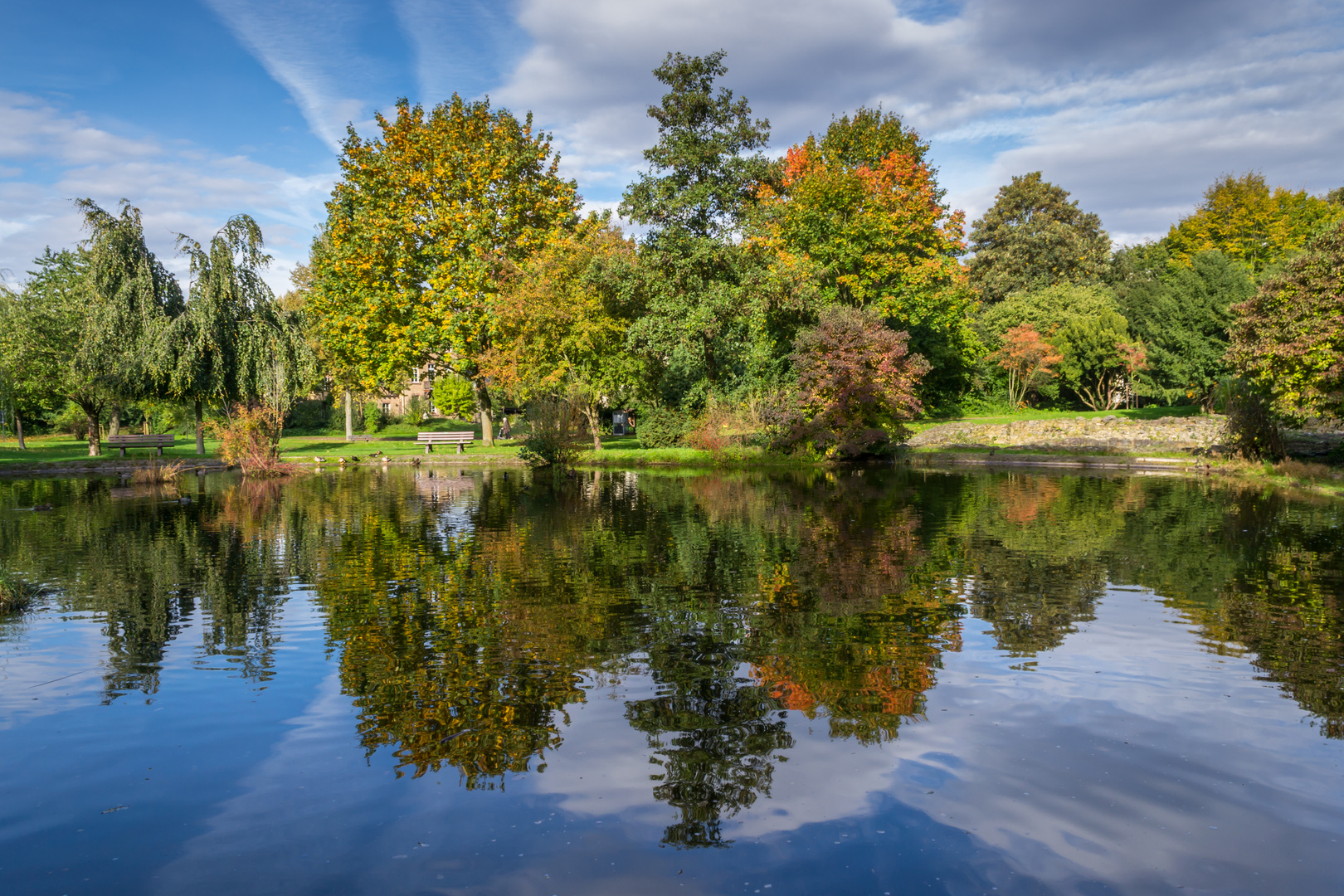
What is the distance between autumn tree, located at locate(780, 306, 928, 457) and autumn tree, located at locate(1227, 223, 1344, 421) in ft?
35.5

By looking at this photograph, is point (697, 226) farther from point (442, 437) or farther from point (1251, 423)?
point (1251, 423)

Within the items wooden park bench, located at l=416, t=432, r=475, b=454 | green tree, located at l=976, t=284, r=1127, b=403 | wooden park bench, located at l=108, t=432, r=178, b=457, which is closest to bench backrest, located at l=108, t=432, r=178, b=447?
wooden park bench, located at l=108, t=432, r=178, b=457

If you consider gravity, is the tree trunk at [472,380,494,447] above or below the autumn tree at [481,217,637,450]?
below

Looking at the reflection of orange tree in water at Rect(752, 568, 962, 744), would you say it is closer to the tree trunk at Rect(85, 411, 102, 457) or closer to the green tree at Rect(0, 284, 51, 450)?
the tree trunk at Rect(85, 411, 102, 457)

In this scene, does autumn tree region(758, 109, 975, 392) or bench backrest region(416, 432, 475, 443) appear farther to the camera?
bench backrest region(416, 432, 475, 443)

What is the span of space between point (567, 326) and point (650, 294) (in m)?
3.99

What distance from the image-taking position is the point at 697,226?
34812 mm

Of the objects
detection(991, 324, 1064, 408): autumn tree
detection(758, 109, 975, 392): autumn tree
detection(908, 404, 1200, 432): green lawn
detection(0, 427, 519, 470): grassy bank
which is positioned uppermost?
detection(758, 109, 975, 392): autumn tree

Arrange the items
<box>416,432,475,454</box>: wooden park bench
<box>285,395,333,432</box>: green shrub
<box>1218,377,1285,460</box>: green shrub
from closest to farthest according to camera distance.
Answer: <box>1218,377,1285,460</box>: green shrub
<box>416,432,475,454</box>: wooden park bench
<box>285,395,333,432</box>: green shrub

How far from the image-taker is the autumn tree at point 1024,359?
46812mm

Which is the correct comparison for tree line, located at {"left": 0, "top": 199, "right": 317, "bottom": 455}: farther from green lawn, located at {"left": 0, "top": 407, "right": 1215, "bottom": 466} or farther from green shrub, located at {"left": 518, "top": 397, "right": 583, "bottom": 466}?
green shrub, located at {"left": 518, "top": 397, "right": 583, "bottom": 466}

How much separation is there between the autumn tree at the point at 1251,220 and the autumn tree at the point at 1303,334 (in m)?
33.6

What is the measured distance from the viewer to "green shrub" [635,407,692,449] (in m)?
36.1

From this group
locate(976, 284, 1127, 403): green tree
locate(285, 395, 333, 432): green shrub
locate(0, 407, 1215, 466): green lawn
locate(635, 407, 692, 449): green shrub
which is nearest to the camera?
locate(0, 407, 1215, 466): green lawn
